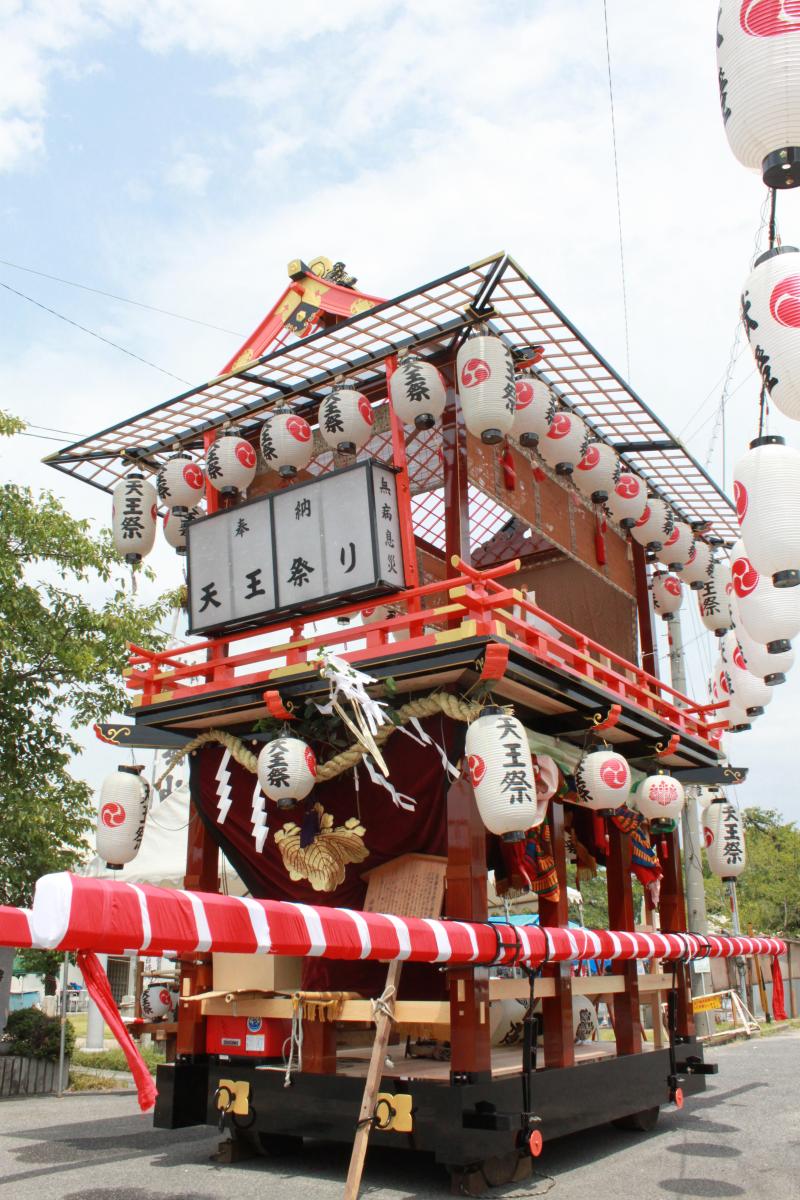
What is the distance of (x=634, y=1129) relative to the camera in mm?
10227

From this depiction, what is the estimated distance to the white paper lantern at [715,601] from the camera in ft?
42.8

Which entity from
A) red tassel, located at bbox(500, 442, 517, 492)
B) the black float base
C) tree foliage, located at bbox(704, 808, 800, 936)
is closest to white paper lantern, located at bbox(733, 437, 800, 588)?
red tassel, located at bbox(500, 442, 517, 492)

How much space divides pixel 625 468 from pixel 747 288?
528cm

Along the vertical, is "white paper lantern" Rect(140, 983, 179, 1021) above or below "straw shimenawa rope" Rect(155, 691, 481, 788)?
below

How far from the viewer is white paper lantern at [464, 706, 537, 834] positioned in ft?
24.3

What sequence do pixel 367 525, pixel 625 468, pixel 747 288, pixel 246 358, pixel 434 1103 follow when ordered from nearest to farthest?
pixel 747 288
pixel 434 1103
pixel 367 525
pixel 246 358
pixel 625 468

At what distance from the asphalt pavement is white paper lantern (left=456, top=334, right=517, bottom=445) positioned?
599 centimetres

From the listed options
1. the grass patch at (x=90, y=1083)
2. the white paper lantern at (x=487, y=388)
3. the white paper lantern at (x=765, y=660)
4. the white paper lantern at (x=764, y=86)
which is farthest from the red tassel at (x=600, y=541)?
the grass patch at (x=90, y=1083)

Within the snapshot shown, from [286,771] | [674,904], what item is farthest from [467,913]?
[674,904]

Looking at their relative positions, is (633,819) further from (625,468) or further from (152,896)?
(152,896)

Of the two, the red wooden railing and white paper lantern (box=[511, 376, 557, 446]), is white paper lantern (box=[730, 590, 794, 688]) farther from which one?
white paper lantern (box=[511, 376, 557, 446])

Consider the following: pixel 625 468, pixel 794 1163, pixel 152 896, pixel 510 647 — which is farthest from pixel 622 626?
pixel 152 896

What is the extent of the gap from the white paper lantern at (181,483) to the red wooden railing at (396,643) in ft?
5.21

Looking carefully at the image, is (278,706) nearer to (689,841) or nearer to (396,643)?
(396,643)
